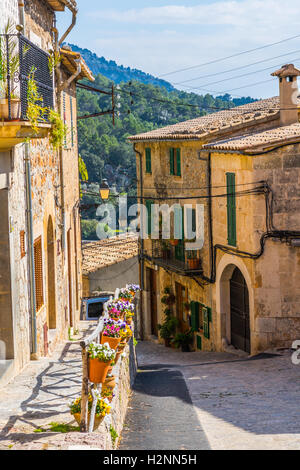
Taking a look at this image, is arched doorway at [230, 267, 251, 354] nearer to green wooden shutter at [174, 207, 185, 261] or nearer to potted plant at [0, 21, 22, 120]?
green wooden shutter at [174, 207, 185, 261]

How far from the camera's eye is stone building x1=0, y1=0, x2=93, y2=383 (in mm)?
9102

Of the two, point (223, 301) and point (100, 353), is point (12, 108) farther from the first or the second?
point (223, 301)

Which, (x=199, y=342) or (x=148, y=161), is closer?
(x=199, y=342)

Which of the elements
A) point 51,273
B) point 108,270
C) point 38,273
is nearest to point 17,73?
point 38,273

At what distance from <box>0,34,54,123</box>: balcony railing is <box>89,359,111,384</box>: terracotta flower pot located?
124 inches

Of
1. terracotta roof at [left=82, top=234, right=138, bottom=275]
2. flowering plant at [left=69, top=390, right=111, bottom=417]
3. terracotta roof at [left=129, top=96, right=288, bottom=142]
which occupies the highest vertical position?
terracotta roof at [left=129, top=96, right=288, bottom=142]

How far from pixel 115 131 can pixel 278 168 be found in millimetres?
52669

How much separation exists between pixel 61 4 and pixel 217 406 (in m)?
8.53

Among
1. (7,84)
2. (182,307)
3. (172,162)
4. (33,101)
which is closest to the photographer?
(7,84)

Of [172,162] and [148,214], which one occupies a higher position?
[172,162]

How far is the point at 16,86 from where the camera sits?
27.5ft

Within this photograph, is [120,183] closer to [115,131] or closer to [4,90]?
[115,131]

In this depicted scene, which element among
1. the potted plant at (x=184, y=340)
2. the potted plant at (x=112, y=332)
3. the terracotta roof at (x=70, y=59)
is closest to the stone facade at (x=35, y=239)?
the terracotta roof at (x=70, y=59)

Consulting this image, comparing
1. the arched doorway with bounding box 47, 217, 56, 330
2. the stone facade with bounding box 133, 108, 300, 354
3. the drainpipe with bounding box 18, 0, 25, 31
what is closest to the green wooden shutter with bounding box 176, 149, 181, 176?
the stone facade with bounding box 133, 108, 300, 354
